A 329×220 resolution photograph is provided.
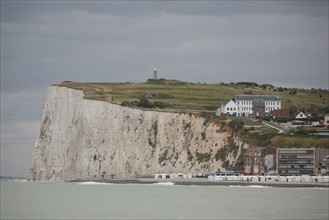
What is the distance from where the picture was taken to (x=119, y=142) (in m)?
119

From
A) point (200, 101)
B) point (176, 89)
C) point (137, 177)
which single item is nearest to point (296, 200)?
point (137, 177)

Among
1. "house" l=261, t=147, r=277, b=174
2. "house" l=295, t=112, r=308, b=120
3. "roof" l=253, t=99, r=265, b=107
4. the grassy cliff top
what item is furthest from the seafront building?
"roof" l=253, t=99, r=265, b=107

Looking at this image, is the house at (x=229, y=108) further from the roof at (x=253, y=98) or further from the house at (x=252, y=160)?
the house at (x=252, y=160)

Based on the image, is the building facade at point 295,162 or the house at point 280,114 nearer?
the building facade at point 295,162

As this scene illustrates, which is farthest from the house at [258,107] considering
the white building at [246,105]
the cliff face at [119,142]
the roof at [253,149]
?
the roof at [253,149]

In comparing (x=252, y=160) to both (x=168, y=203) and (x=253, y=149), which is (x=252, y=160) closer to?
(x=253, y=149)

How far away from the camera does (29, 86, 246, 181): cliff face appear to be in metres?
117

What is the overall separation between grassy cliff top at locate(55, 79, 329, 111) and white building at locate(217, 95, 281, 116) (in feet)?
6.51

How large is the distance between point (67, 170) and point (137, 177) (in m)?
8.87

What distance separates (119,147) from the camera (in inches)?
4658

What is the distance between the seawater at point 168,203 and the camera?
60.6m

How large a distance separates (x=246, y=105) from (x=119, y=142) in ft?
88.9

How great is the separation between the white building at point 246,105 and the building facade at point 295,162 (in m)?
20.9

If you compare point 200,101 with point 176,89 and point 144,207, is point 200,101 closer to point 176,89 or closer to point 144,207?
point 176,89
